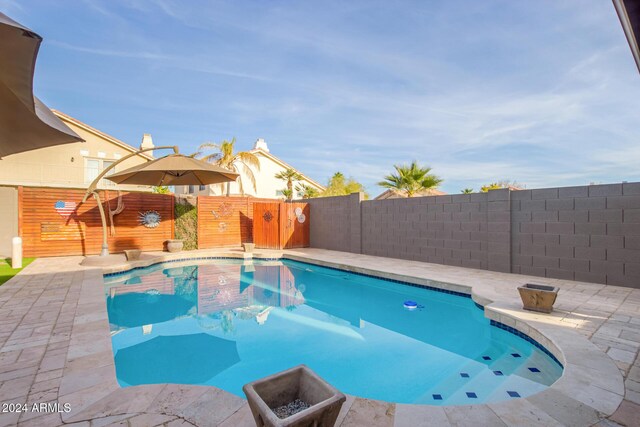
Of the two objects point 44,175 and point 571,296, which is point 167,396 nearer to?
point 571,296

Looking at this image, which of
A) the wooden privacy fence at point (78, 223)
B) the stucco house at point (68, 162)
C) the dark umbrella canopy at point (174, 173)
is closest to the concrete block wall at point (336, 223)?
the dark umbrella canopy at point (174, 173)

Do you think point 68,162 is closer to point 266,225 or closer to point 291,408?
point 266,225

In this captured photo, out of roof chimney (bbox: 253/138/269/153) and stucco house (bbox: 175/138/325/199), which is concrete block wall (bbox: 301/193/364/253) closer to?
stucco house (bbox: 175/138/325/199)

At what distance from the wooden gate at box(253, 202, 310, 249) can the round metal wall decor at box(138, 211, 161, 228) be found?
3.60 meters

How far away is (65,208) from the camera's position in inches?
371

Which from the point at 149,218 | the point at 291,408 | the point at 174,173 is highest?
the point at 174,173

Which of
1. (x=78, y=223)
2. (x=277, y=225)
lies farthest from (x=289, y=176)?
(x=78, y=223)

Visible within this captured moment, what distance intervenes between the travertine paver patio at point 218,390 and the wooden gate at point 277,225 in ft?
23.7

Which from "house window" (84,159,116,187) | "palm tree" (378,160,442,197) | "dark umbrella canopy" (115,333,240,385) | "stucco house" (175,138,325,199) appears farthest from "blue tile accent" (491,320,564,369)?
"stucco house" (175,138,325,199)

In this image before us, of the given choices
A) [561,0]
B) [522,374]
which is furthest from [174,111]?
[522,374]

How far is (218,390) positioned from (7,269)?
8238 millimetres

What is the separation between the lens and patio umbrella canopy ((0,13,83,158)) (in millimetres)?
1319

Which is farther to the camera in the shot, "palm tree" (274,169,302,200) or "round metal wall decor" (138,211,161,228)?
"palm tree" (274,169,302,200)

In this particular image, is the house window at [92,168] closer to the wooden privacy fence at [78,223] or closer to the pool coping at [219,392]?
the wooden privacy fence at [78,223]
